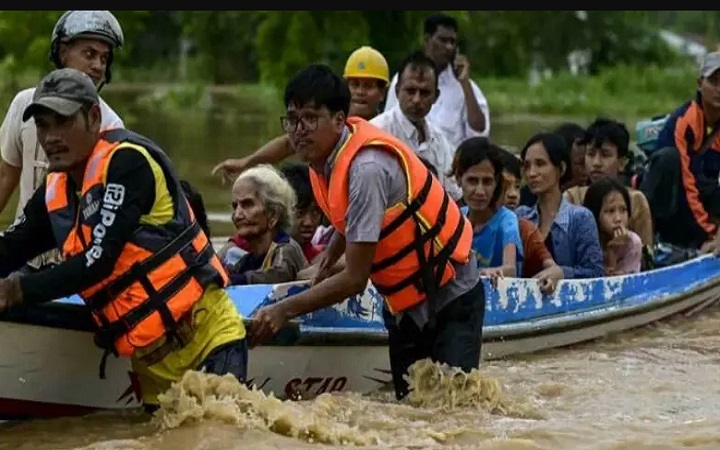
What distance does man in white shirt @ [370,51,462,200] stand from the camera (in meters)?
8.57

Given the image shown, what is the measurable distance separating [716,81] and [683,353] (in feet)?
7.16

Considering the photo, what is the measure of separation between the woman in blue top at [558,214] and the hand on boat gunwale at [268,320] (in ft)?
9.24

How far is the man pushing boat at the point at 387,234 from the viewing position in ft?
17.9

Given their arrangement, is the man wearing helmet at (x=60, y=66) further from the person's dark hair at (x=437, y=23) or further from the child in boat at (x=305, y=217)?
the person's dark hair at (x=437, y=23)

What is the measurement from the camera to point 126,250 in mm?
5125

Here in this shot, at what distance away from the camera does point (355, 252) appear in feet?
18.0

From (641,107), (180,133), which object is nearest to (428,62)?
(180,133)

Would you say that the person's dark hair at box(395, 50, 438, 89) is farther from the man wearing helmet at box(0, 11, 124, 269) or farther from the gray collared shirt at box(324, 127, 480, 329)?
the gray collared shirt at box(324, 127, 480, 329)

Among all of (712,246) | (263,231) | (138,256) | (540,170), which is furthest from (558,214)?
(138,256)

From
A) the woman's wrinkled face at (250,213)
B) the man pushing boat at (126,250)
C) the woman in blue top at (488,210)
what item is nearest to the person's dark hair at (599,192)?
the woman in blue top at (488,210)

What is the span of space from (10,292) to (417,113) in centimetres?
386

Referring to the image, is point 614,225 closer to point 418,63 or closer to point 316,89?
point 418,63

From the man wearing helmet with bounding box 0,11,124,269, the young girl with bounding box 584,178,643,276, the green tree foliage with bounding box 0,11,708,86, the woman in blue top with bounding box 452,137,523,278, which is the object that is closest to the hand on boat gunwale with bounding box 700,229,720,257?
the young girl with bounding box 584,178,643,276

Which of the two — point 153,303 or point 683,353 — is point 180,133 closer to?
point 683,353
